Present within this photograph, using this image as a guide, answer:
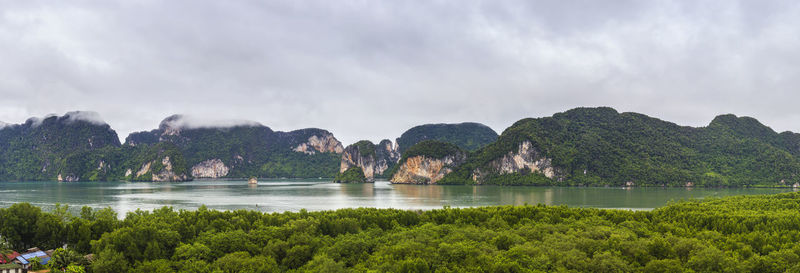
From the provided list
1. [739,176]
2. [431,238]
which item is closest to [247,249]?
[431,238]

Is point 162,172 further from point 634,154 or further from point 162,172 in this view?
point 634,154

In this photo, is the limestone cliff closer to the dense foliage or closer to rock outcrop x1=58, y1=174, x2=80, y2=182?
rock outcrop x1=58, y1=174, x2=80, y2=182

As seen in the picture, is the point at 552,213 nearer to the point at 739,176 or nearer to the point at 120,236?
the point at 120,236

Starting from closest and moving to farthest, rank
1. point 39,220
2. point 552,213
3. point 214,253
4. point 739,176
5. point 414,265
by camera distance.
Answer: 1. point 414,265
2. point 214,253
3. point 39,220
4. point 552,213
5. point 739,176

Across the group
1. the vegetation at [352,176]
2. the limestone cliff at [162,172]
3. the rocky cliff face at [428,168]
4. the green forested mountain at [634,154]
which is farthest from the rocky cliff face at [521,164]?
the limestone cliff at [162,172]

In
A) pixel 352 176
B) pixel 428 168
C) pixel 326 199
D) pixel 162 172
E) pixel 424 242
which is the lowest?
pixel 352 176

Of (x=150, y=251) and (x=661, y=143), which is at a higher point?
(x=661, y=143)

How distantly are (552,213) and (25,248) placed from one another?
1801 inches

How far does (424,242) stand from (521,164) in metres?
133

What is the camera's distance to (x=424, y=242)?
29.6 metres

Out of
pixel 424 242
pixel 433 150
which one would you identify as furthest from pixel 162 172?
pixel 424 242

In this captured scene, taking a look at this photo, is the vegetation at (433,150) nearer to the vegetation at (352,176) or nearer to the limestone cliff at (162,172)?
the vegetation at (352,176)

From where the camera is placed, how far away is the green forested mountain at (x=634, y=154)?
452 feet

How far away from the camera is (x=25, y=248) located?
120 ft
